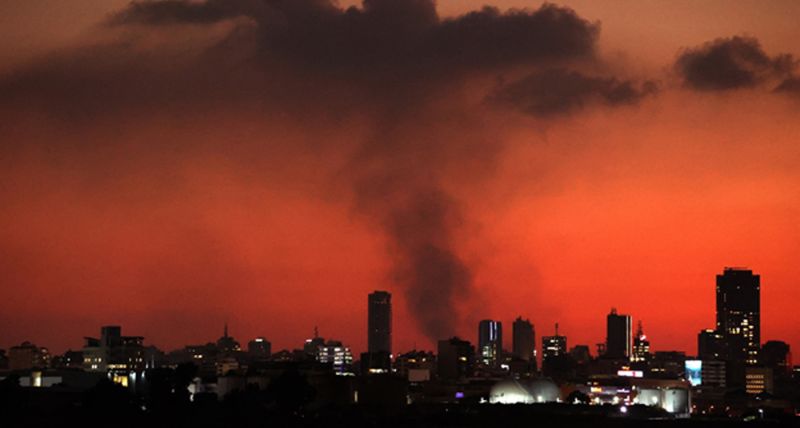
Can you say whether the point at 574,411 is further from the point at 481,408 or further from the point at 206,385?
the point at 206,385

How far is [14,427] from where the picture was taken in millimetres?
94875

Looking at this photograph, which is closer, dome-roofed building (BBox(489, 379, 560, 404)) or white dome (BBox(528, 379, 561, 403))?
dome-roofed building (BBox(489, 379, 560, 404))

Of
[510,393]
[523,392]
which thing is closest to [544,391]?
[523,392]

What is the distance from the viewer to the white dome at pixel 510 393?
6280 inches

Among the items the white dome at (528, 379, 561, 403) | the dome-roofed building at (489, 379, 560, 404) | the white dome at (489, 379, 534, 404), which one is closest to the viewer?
the white dome at (489, 379, 534, 404)

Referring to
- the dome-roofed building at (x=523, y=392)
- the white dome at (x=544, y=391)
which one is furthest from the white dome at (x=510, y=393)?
the white dome at (x=544, y=391)

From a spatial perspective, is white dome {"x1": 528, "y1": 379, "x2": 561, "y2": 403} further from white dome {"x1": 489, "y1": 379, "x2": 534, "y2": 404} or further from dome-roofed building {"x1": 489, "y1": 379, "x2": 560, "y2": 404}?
white dome {"x1": 489, "y1": 379, "x2": 534, "y2": 404}

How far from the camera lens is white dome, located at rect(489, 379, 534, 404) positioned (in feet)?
523

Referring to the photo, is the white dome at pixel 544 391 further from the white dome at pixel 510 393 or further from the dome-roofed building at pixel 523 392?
the white dome at pixel 510 393

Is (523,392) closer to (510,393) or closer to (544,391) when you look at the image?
(510,393)

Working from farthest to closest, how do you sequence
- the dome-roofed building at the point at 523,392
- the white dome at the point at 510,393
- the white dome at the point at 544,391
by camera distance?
the white dome at the point at 544,391 → the dome-roofed building at the point at 523,392 → the white dome at the point at 510,393

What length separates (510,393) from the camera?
528 feet

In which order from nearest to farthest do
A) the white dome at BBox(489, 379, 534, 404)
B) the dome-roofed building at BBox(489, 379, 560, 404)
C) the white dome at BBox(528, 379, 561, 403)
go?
the white dome at BBox(489, 379, 534, 404), the dome-roofed building at BBox(489, 379, 560, 404), the white dome at BBox(528, 379, 561, 403)

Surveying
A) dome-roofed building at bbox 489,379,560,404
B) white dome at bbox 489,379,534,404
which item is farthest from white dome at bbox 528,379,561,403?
white dome at bbox 489,379,534,404
